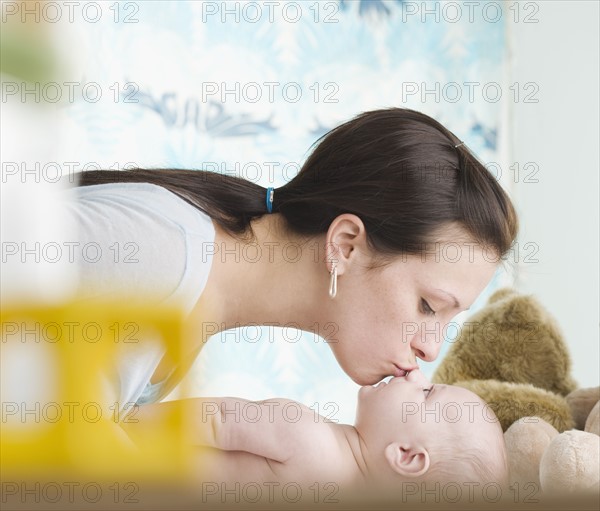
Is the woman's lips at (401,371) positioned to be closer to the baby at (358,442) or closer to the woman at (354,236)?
the woman at (354,236)

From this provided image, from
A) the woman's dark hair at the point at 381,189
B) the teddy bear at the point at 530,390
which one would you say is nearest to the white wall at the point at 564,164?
the teddy bear at the point at 530,390

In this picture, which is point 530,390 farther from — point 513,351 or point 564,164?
point 564,164

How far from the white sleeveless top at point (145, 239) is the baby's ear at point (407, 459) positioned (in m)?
0.29

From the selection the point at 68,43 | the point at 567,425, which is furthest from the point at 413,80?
the point at 68,43

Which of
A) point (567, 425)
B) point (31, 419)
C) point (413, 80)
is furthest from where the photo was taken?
point (413, 80)

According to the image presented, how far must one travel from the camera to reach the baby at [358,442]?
82cm

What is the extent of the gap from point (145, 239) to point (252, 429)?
0.84 ft

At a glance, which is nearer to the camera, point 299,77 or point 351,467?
point 351,467

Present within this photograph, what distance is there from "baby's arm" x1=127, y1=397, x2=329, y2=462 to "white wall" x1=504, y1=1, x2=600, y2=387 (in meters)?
1.52

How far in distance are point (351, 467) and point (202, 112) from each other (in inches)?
56.1

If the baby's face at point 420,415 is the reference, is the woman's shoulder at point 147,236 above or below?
above

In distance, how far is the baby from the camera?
0.82 metres

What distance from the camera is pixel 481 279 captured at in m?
1.03

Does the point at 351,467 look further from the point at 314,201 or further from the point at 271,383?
the point at 271,383
